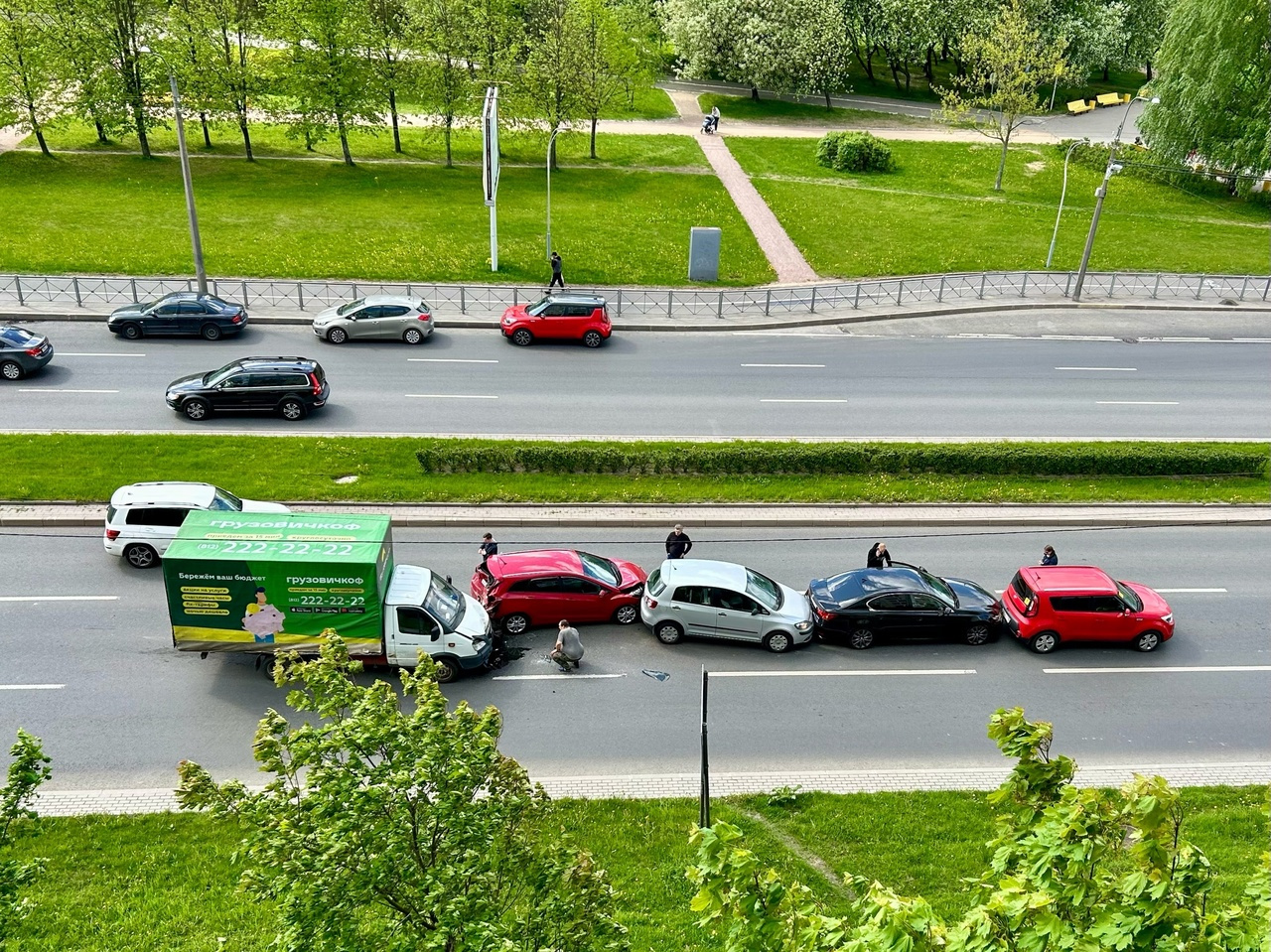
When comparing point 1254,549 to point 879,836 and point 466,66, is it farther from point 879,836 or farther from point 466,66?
point 466,66

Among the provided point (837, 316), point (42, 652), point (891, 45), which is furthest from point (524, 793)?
point (891, 45)

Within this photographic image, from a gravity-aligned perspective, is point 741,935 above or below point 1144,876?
below

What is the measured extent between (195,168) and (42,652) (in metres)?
40.3

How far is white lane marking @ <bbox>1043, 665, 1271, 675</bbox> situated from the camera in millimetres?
19641

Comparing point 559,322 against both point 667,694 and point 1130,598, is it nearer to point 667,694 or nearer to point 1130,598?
point 667,694

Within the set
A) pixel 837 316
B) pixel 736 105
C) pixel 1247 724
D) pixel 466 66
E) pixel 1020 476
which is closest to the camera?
pixel 1247 724

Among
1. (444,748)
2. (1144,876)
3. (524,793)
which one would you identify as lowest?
(524,793)

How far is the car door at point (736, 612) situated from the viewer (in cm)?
1939

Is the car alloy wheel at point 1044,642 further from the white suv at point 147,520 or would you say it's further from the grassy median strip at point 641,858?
the white suv at point 147,520

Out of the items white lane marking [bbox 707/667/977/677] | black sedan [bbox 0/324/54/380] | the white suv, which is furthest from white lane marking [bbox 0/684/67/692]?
black sedan [bbox 0/324/54/380]

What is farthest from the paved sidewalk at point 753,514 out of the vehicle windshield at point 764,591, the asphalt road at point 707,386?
the asphalt road at point 707,386

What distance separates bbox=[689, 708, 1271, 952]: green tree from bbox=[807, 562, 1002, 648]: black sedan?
11.6 metres

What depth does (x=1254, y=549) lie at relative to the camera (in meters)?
24.2

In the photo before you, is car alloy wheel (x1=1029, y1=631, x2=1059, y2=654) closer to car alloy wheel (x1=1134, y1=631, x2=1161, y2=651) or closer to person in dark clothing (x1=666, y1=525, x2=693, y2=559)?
car alloy wheel (x1=1134, y1=631, x2=1161, y2=651)
